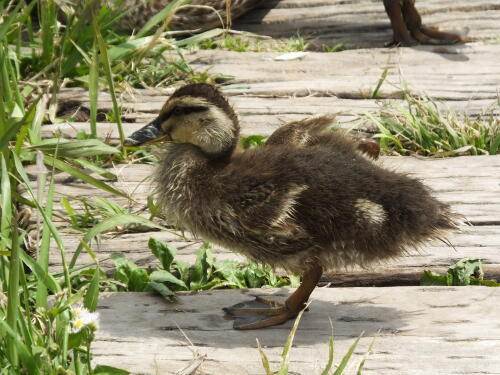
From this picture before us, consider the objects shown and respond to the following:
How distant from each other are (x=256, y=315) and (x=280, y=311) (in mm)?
95

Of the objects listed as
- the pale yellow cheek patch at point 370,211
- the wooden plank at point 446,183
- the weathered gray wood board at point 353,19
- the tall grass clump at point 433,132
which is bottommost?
the wooden plank at point 446,183

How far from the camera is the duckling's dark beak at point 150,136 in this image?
3.97 meters

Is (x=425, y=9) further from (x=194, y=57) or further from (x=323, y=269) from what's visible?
(x=323, y=269)

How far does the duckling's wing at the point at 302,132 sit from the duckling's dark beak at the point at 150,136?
480 millimetres

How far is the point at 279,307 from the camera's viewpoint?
3760 mm

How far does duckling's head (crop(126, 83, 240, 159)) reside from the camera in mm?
3785

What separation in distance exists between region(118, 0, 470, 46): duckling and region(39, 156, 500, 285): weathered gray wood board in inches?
71.6

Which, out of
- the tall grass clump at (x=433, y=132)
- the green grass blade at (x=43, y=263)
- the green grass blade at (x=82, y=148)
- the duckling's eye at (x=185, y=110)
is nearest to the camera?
the green grass blade at (x=43, y=263)

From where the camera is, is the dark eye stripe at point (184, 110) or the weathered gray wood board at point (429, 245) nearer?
the dark eye stripe at point (184, 110)

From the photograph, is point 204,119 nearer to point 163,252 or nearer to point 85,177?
point 163,252

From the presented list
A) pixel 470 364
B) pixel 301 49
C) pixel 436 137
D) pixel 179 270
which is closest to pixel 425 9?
pixel 301 49

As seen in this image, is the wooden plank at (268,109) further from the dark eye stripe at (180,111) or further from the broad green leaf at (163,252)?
the dark eye stripe at (180,111)

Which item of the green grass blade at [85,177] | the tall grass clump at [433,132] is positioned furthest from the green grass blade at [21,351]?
the tall grass clump at [433,132]

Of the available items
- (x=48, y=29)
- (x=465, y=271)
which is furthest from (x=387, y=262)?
(x=48, y=29)
